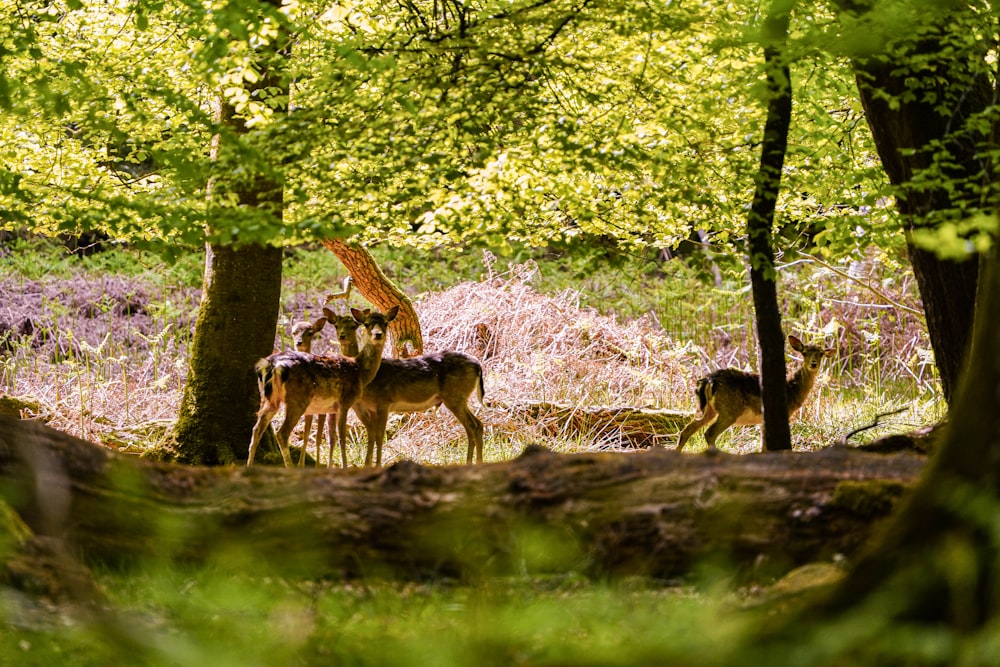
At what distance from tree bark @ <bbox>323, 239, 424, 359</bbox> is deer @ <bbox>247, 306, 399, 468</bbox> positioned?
1.68 metres

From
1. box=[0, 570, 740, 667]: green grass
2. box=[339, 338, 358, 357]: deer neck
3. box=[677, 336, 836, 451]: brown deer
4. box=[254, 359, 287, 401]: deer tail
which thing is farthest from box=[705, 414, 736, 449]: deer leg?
box=[0, 570, 740, 667]: green grass

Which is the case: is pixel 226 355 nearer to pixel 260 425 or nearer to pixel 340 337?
pixel 260 425

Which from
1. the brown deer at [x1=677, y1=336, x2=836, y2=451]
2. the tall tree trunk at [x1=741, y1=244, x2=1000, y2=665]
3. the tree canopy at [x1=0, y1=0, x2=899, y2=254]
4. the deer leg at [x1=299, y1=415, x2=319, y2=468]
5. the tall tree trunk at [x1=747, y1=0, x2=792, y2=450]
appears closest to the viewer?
the tall tree trunk at [x1=741, y1=244, x2=1000, y2=665]

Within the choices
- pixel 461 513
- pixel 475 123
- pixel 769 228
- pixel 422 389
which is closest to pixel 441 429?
pixel 422 389

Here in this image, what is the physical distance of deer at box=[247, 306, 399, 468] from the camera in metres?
8.09

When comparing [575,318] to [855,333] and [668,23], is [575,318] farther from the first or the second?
[668,23]

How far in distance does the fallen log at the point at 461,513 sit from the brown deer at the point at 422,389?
4235mm

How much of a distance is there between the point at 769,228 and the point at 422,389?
3.44 m

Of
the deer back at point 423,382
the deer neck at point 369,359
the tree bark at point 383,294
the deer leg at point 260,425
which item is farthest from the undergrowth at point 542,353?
the deer leg at point 260,425

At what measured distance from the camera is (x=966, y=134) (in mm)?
6496

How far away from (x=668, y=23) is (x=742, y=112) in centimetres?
145

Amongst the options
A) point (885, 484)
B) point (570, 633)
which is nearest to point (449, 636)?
point (570, 633)

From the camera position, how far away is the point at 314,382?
823cm

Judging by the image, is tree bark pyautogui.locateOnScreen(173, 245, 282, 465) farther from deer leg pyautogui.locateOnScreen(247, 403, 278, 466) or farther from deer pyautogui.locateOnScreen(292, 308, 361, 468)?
deer pyautogui.locateOnScreen(292, 308, 361, 468)
